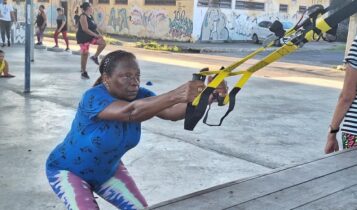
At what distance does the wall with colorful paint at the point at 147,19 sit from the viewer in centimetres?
2869

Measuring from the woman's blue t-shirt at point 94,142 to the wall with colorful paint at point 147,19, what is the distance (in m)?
26.1

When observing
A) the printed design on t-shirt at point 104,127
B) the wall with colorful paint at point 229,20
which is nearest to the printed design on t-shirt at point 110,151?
the printed design on t-shirt at point 104,127

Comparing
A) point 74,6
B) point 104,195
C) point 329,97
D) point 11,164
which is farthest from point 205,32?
point 104,195

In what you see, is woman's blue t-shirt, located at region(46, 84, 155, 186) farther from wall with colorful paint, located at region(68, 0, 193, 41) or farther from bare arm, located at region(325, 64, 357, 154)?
wall with colorful paint, located at region(68, 0, 193, 41)

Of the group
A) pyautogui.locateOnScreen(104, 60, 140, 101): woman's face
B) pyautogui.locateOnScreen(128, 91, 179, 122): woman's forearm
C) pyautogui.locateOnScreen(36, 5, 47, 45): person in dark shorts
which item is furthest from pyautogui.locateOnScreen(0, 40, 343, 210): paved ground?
pyautogui.locateOnScreen(36, 5, 47, 45): person in dark shorts

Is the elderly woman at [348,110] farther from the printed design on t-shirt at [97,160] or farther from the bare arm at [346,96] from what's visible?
the printed design on t-shirt at [97,160]

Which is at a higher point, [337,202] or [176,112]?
[176,112]

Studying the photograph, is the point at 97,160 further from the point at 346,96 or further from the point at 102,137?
the point at 346,96

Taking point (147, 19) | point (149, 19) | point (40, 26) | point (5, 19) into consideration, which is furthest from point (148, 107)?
point (147, 19)

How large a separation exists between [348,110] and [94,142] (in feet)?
5.17

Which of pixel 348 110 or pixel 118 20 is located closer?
pixel 348 110

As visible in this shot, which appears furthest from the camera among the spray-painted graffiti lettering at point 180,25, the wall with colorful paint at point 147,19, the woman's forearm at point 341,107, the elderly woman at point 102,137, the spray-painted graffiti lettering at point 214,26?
the spray-painted graffiti lettering at point 214,26

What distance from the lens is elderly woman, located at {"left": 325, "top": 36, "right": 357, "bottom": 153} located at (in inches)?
115

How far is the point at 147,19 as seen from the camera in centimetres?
3077
